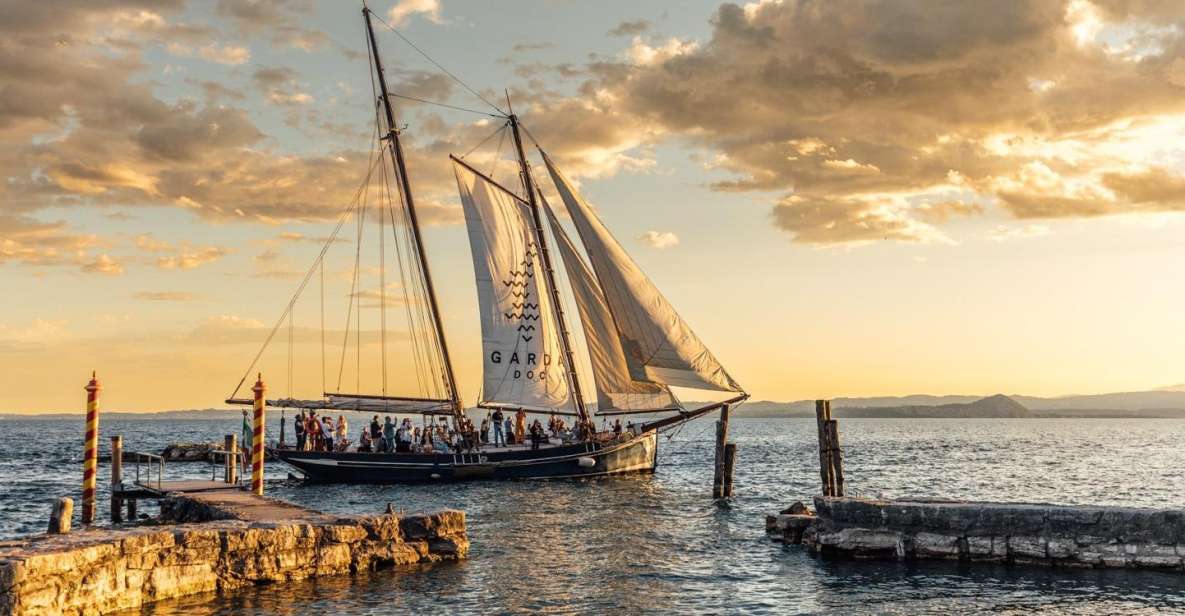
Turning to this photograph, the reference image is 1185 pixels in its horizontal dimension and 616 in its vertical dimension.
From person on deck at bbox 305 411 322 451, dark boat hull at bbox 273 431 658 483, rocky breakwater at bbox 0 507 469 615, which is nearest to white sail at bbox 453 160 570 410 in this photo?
dark boat hull at bbox 273 431 658 483

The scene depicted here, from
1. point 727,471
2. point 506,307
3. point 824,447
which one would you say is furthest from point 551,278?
point 824,447

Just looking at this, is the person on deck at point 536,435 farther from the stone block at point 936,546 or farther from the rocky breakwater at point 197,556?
the stone block at point 936,546

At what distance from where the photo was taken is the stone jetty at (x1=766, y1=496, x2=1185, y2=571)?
19984 mm

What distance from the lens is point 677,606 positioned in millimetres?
18641

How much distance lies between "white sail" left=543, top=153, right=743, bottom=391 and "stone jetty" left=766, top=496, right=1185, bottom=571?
21.1 metres

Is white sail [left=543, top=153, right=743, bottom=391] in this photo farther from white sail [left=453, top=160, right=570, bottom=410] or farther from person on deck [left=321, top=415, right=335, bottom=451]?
person on deck [left=321, top=415, right=335, bottom=451]

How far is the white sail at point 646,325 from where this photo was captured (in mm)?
44438

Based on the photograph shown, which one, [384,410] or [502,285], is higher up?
[502,285]

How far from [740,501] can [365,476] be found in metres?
18.4

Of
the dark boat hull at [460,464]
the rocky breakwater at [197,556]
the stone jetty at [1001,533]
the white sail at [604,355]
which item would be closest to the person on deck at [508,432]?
the dark boat hull at [460,464]

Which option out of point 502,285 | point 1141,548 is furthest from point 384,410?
point 1141,548

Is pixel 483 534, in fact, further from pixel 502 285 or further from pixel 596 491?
pixel 502 285

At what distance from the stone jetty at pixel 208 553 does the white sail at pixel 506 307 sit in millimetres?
25498

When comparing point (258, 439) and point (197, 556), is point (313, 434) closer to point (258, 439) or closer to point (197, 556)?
point (258, 439)
